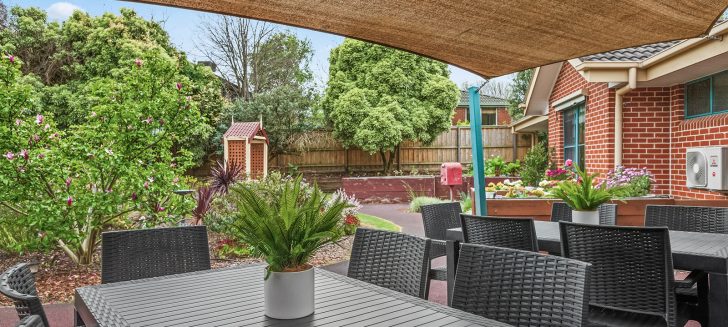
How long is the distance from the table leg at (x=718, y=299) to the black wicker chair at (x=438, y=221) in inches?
62.4

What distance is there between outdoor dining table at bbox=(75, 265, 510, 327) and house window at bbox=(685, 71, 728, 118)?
5.09m

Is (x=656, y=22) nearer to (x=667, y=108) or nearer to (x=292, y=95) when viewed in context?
(x=667, y=108)

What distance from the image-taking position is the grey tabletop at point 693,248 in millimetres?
2359

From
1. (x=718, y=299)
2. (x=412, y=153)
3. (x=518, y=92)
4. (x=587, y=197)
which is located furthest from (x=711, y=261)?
(x=518, y=92)

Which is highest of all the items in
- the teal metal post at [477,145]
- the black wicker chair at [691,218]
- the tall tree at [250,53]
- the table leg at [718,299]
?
the tall tree at [250,53]

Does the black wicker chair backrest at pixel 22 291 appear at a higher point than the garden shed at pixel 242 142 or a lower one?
lower

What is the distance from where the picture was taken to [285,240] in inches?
63.9

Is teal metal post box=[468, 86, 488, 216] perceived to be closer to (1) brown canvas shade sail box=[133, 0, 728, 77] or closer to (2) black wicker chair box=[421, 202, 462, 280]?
(2) black wicker chair box=[421, 202, 462, 280]

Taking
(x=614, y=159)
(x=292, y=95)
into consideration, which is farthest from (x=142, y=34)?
(x=614, y=159)

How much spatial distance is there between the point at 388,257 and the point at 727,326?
1.57 meters

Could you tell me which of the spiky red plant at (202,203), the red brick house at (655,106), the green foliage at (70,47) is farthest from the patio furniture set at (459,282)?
the green foliage at (70,47)

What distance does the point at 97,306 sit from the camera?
5.77 ft

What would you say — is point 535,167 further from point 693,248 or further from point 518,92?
point 518,92

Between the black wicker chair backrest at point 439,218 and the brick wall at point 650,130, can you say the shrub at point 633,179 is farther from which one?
the black wicker chair backrest at point 439,218
